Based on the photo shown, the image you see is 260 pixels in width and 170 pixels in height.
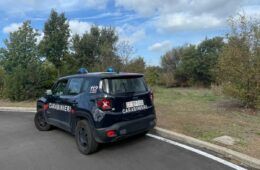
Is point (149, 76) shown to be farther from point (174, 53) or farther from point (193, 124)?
point (174, 53)

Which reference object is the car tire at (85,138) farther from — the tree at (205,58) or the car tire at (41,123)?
the tree at (205,58)

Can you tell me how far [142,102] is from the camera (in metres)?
5.63

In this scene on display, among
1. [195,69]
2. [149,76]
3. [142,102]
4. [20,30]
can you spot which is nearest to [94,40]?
[20,30]

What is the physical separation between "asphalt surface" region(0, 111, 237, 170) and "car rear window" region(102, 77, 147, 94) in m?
1.30

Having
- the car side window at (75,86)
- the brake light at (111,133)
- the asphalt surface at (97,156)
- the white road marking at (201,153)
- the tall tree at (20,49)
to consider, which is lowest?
the asphalt surface at (97,156)

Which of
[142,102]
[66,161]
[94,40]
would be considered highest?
[94,40]

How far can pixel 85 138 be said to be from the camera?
542 cm

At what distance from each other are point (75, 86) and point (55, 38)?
15.3 m

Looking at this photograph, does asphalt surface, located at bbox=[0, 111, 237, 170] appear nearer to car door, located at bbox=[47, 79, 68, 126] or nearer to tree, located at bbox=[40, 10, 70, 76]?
car door, located at bbox=[47, 79, 68, 126]

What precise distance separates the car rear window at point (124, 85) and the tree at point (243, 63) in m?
4.70

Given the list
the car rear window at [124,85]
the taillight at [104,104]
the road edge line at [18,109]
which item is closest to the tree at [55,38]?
the road edge line at [18,109]

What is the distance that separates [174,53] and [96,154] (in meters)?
38.6

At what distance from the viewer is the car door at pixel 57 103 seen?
641 centimetres

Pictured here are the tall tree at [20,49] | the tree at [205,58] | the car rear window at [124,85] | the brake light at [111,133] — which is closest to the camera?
the brake light at [111,133]
